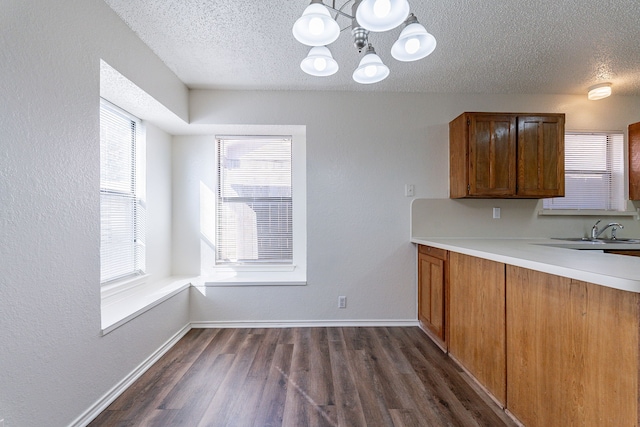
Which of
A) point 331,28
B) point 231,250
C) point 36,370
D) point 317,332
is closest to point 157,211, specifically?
point 231,250

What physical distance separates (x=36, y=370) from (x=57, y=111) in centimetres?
120

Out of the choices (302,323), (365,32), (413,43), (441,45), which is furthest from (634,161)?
(302,323)

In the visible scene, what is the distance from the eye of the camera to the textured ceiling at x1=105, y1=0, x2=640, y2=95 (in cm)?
170

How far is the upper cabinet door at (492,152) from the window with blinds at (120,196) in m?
3.10

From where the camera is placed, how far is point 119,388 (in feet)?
5.71

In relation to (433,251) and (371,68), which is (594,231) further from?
(371,68)

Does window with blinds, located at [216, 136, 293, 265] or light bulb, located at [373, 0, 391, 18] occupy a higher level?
light bulb, located at [373, 0, 391, 18]

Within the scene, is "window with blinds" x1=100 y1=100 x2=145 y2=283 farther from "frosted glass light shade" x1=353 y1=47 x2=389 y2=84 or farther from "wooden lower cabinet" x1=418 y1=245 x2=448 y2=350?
"wooden lower cabinet" x1=418 y1=245 x2=448 y2=350

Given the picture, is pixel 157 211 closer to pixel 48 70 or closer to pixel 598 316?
pixel 48 70

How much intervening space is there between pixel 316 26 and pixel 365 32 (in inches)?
13.7

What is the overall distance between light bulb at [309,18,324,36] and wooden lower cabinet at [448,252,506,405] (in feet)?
5.09

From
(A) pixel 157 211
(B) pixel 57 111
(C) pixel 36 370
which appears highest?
(B) pixel 57 111

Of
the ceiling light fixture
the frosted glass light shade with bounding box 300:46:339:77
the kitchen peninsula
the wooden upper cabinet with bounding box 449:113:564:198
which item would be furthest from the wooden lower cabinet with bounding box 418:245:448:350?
the ceiling light fixture

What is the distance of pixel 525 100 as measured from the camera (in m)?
2.90
